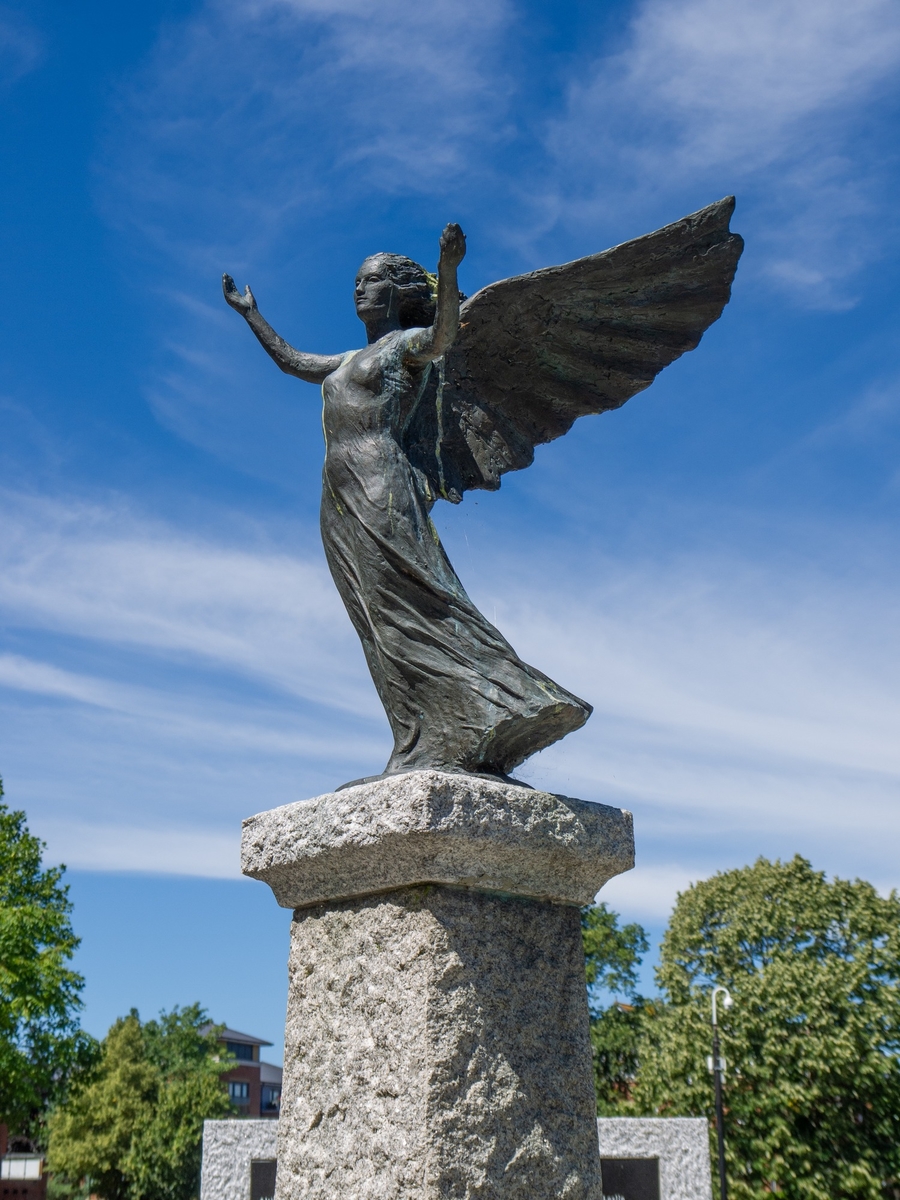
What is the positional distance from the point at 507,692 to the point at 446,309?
1.36m

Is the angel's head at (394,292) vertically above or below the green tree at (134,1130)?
above

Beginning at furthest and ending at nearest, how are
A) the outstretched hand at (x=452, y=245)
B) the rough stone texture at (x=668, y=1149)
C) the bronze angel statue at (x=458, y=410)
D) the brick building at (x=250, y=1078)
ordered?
the brick building at (x=250, y=1078) → the rough stone texture at (x=668, y=1149) → the bronze angel statue at (x=458, y=410) → the outstretched hand at (x=452, y=245)

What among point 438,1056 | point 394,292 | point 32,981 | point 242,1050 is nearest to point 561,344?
point 394,292

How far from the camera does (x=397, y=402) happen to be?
13.8 feet

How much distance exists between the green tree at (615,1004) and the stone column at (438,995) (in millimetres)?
28471

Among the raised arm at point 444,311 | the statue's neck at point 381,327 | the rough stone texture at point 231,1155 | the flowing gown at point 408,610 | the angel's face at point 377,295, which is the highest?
the angel's face at point 377,295

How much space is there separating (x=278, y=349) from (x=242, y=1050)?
207ft

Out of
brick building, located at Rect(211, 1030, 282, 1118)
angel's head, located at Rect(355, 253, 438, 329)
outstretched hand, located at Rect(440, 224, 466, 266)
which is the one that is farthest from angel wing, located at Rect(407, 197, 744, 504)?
brick building, located at Rect(211, 1030, 282, 1118)

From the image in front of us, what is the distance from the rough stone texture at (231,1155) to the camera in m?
11.3

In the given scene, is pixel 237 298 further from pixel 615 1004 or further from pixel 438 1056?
pixel 615 1004

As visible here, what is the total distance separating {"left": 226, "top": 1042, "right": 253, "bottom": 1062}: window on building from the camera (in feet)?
195

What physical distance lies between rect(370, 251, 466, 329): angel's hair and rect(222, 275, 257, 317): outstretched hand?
641 mm

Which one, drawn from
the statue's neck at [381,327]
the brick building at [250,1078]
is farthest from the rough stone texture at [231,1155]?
the brick building at [250,1078]

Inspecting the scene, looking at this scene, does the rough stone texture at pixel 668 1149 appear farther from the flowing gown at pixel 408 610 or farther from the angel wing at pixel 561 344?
the flowing gown at pixel 408 610
